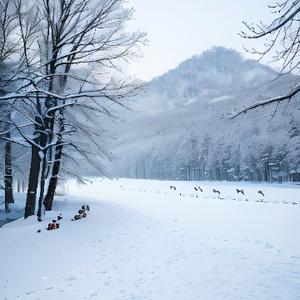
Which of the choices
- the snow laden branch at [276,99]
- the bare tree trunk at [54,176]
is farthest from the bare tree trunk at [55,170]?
the snow laden branch at [276,99]

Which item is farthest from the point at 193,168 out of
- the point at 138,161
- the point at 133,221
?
the point at 133,221

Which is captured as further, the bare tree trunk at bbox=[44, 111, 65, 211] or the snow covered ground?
the bare tree trunk at bbox=[44, 111, 65, 211]

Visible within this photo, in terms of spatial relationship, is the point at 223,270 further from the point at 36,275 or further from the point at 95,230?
the point at 95,230

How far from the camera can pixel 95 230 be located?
1270cm

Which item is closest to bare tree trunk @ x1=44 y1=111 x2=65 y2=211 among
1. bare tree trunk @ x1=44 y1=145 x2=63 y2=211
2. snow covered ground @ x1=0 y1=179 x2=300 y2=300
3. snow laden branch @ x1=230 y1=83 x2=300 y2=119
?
bare tree trunk @ x1=44 y1=145 x2=63 y2=211

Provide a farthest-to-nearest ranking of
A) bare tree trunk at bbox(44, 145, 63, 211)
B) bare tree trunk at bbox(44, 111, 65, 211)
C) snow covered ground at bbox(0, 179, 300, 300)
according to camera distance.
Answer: bare tree trunk at bbox(44, 145, 63, 211) < bare tree trunk at bbox(44, 111, 65, 211) < snow covered ground at bbox(0, 179, 300, 300)

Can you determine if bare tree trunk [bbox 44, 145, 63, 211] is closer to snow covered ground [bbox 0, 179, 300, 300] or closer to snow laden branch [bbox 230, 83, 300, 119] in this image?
snow covered ground [bbox 0, 179, 300, 300]

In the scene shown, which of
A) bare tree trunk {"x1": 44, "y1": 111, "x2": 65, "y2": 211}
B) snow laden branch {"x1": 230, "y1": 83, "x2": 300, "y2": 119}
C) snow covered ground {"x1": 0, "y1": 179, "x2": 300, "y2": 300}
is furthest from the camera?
bare tree trunk {"x1": 44, "y1": 111, "x2": 65, "y2": 211}

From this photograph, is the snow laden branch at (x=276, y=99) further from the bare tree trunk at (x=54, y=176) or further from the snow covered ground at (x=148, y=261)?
the bare tree trunk at (x=54, y=176)

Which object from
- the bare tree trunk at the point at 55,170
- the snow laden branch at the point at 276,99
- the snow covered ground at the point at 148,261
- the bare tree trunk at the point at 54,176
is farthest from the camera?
the bare tree trunk at the point at 54,176

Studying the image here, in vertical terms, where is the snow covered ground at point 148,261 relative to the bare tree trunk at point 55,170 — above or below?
below

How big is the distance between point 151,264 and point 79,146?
8.42 metres

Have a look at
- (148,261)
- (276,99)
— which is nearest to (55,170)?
(148,261)

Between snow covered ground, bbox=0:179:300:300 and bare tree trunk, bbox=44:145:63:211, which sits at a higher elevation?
bare tree trunk, bbox=44:145:63:211
